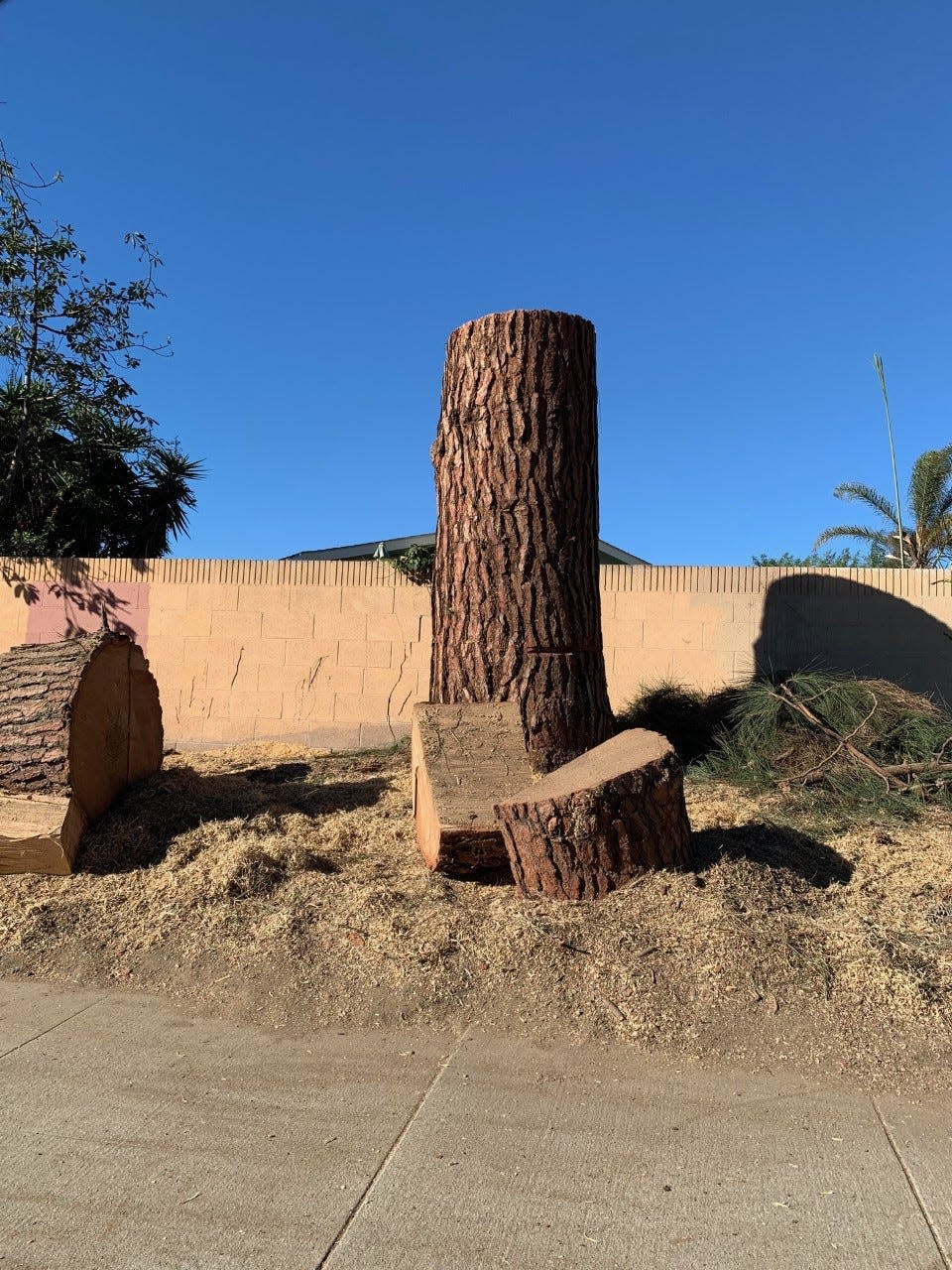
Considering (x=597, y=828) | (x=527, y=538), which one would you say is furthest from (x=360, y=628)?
(x=597, y=828)

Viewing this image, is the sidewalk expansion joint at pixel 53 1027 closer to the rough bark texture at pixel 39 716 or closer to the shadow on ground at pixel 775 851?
the rough bark texture at pixel 39 716

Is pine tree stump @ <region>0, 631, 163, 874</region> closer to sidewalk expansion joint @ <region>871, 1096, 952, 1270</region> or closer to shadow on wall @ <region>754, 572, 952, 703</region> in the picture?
sidewalk expansion joint @ <region>871, 1096, 952, 1270</region>

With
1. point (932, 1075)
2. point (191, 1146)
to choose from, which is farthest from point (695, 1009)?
point (191, 1146)

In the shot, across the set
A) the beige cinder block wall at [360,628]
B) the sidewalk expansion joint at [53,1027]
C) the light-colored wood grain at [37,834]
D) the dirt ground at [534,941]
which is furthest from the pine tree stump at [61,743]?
the beige cinder block wall at [360,628]

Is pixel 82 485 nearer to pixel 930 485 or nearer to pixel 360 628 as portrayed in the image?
pixel 360 628

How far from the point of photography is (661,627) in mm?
9047

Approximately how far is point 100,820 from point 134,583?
16.3 feet

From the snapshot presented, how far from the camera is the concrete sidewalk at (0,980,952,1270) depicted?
7.21 ft

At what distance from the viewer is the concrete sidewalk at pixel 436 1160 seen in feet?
7.21

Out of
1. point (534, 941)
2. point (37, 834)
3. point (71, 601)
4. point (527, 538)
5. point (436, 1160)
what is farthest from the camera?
point (71, 601)

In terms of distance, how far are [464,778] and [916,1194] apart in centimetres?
280

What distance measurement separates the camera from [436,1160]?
2559 millimetres

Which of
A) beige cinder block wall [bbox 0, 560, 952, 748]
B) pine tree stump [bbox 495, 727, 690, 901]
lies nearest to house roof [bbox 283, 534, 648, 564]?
beige cinder block wall [bbox 0, 560, 952, 748]

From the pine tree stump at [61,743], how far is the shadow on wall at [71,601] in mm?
4024
